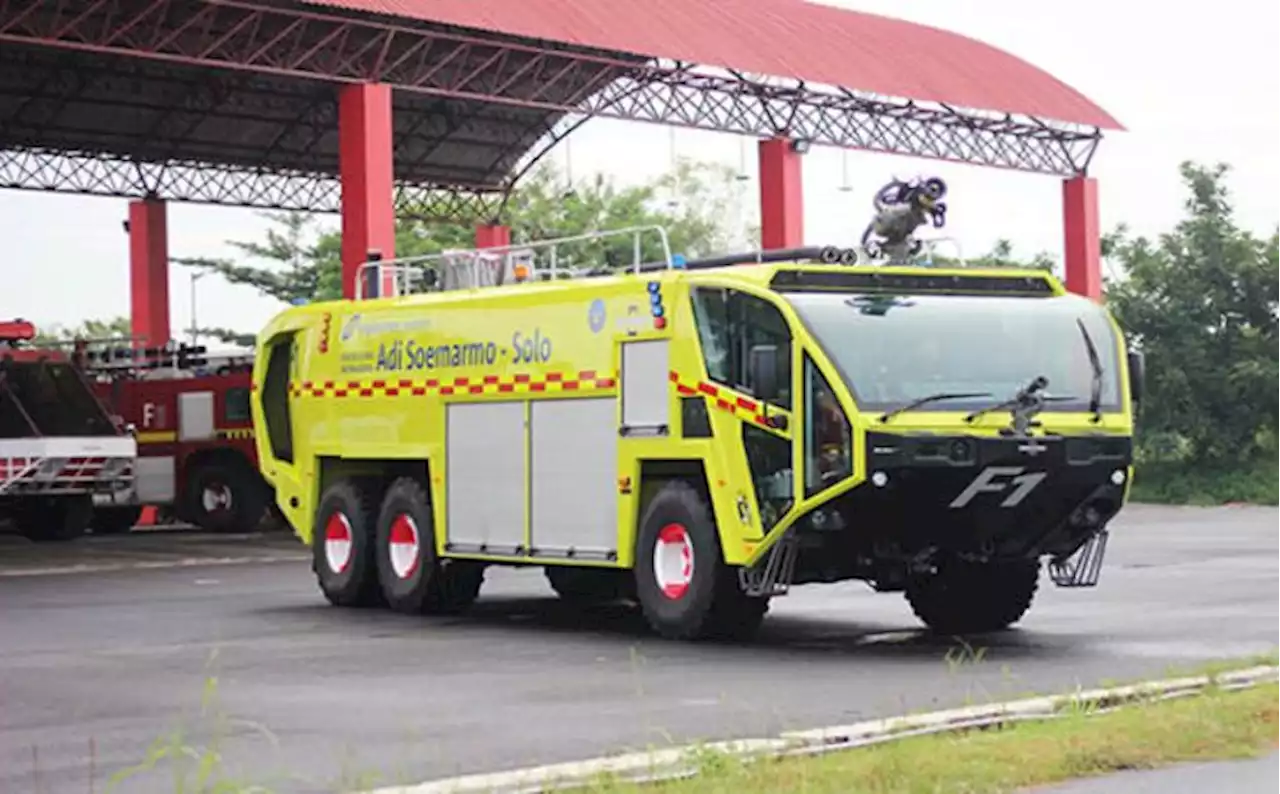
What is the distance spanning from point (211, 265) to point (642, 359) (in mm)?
59031

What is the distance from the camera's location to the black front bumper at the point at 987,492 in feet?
48.4

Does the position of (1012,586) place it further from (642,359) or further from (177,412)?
(177,412)

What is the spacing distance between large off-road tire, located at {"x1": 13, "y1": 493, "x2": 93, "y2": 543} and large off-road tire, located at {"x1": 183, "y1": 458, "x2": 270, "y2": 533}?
7.01ft

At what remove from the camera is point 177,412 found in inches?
1469

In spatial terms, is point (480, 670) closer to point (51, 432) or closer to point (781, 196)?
point (51, 432)

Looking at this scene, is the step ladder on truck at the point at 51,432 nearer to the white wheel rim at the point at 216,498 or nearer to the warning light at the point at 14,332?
the warning light at the point at 14,332

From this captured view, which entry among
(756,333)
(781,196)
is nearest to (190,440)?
(781,196)

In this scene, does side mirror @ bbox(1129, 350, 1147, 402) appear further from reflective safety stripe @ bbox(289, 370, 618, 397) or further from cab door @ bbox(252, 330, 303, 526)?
cab door @ bbox(252, 330, 303, 526)

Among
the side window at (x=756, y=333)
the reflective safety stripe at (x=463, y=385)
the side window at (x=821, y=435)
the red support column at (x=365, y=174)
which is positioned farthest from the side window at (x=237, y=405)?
the side window at (x=821, y=435)

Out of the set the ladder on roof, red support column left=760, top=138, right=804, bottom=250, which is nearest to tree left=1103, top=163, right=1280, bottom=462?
red support column left=760, top=138, right=804, bottom=250

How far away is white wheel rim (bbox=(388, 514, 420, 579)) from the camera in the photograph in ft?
62.3

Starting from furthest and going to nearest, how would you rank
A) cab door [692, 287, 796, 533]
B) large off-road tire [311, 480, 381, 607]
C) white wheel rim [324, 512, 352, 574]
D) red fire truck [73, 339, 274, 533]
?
red fire truck [73, 339, 274, 533] → white wheel rim [324, 512, 352, 574] → large off-road tire [311, 480, 381, 607] → cab door [692, 287, 796, 533]

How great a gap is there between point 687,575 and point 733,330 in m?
1.70

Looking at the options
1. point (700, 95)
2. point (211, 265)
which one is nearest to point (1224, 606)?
point (700, 95)
